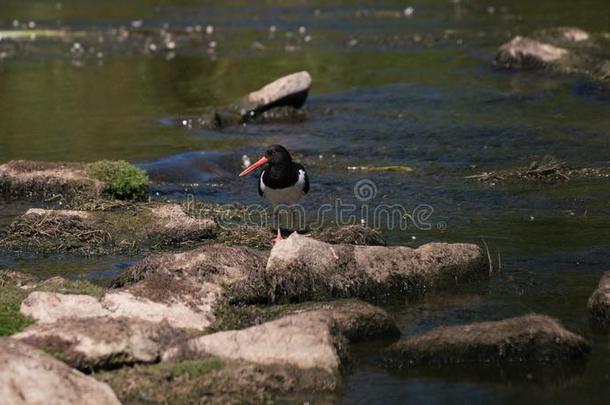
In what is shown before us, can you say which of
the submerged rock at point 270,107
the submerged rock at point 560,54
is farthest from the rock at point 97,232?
the submerged rock at point 560,54

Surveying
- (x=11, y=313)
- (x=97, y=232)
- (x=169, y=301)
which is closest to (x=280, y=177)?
(x=97, y=232)

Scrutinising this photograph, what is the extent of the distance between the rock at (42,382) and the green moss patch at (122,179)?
237 inches

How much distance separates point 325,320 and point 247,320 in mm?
930

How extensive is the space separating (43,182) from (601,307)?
23.2 feet

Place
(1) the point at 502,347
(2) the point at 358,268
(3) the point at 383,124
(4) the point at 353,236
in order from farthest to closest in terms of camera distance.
A: (3) the point at 383,124
(4) the point at 353,236
(2) the point at 358,268
(1) the point at 502,347

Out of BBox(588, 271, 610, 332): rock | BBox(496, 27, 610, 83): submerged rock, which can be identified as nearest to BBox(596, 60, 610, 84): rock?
BBox(496, 27, 610, 83): submerged rock

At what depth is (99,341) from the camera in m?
7.58

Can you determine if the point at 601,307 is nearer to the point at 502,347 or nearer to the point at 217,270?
the point at 502,347

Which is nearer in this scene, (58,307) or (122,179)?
(58,307)

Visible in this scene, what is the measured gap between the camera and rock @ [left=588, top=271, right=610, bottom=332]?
28.6ft

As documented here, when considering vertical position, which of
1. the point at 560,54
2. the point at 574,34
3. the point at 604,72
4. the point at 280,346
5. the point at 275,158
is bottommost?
the point at 280,346

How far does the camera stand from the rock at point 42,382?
22.2 feet

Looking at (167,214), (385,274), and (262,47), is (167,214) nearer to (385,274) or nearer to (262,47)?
(385,274)

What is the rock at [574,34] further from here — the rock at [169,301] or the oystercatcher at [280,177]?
the rock at [169,301]
